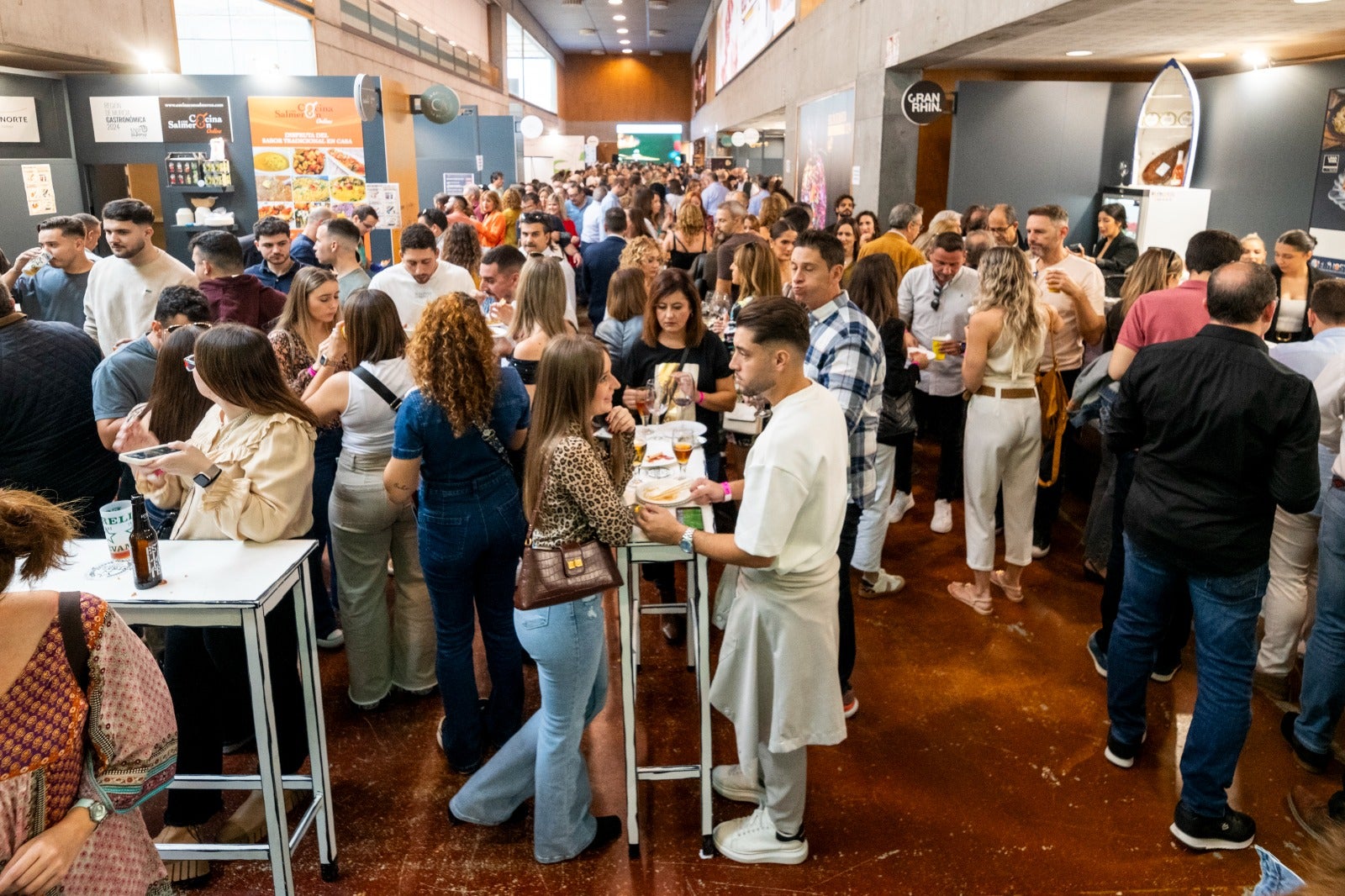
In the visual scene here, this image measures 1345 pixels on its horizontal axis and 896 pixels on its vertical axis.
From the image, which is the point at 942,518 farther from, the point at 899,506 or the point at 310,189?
the point at 310,189

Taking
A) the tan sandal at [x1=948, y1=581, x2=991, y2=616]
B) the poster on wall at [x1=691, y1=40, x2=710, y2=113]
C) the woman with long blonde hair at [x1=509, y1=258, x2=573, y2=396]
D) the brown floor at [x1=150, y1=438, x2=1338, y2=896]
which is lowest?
the brown floor at [x1=150, y1=438, x2=1338, y2=896]

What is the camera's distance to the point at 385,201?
7.89 metres

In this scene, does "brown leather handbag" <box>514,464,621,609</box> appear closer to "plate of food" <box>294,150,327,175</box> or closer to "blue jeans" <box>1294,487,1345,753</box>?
"blue jeans" <box>1294,487,1345,753</box>

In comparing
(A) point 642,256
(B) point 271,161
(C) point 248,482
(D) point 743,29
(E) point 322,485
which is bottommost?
(E) point 322,485

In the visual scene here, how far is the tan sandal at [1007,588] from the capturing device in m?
4.45

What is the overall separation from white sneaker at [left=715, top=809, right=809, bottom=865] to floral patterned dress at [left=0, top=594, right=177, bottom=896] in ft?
5.26

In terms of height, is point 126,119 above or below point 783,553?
above

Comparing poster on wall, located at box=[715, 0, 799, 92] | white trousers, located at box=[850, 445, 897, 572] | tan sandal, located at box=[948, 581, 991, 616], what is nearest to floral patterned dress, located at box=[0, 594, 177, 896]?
white trousers, located at box=[850, 445, 897, 572]

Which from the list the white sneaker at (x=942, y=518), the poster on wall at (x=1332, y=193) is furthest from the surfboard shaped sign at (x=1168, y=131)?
the white sneaker at (x=942, y=518)

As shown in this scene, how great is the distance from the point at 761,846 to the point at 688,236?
5734 mm

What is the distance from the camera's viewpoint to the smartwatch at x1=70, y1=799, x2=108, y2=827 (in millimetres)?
1600

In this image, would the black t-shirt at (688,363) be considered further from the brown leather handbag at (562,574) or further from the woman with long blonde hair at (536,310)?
the brown leather handbag at (562,574)

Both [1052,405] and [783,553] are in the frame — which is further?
[1052,405]

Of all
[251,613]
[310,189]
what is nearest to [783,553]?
[251,613]
